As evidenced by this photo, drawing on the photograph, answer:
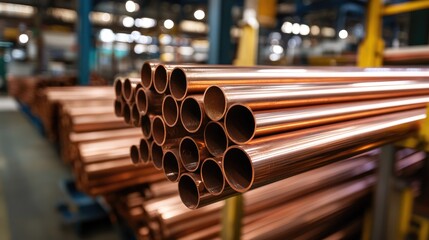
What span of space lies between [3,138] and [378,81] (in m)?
6.00

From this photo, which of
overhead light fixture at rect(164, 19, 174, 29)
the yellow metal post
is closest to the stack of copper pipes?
the yellow metal post

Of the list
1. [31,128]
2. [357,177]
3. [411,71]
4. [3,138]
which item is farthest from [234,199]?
[31,128]

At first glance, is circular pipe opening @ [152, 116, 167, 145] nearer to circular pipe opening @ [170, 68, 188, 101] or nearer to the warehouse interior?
the warehouse interior

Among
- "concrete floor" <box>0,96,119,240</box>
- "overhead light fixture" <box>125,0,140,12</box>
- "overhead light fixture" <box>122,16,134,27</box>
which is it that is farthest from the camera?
"overhead light fixture" <box>122,16,134,27</box>

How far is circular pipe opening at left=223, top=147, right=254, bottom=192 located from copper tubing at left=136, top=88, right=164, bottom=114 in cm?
33

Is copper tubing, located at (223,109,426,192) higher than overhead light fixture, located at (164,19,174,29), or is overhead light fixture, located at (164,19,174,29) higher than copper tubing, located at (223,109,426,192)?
overhead light fixture, located at (164,19,174,29)

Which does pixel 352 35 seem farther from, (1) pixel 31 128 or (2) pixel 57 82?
(1) pixel 31 128

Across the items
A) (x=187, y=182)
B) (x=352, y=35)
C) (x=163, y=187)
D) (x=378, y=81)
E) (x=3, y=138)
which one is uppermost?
(x=352, y=35)

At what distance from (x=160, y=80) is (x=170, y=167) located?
0.25 m

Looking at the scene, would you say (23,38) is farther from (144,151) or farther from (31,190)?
(144,151)

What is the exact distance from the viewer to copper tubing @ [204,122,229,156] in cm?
74

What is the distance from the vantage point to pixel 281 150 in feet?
2.20

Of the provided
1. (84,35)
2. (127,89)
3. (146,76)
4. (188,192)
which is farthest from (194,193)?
(84,35)

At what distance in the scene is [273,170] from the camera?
0.66 m
